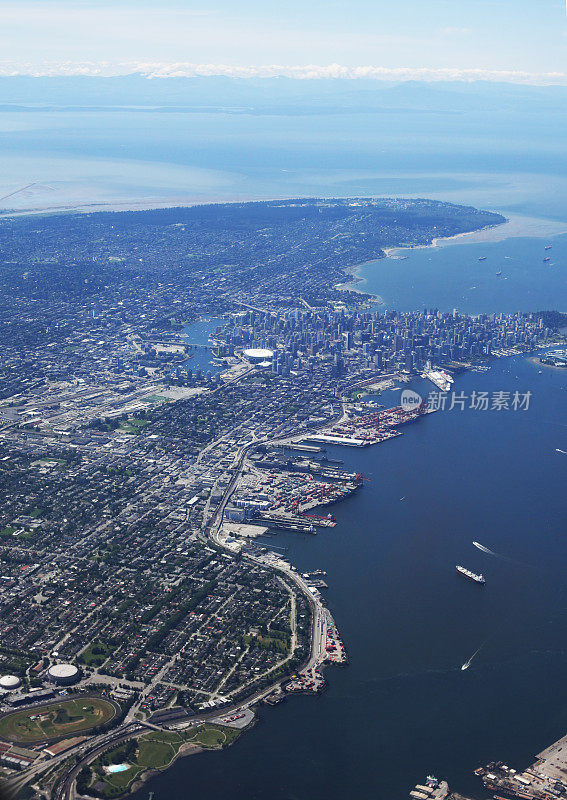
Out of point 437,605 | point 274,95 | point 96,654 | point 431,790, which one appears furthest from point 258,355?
point 274,95

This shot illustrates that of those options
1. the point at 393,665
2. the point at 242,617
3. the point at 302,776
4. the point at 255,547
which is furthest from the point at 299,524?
the point at 302,776

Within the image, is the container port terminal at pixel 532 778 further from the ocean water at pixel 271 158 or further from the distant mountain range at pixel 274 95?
the distant mountain range at pixel 274 95

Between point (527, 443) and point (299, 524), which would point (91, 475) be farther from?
point (527, 443)

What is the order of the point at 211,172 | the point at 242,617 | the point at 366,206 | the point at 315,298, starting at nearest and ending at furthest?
the point at 242,617 → the point at 315,298 → the point at 366,206 → the point at 211,172

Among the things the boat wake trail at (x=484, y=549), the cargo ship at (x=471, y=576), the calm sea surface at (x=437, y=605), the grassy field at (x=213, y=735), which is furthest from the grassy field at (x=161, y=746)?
the boat wake trail at (x=484, y=549)

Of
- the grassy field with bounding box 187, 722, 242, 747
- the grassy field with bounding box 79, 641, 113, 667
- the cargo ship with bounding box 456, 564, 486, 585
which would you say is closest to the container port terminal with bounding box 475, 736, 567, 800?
the grassy field with bounding box 187, 722, 242, 747
